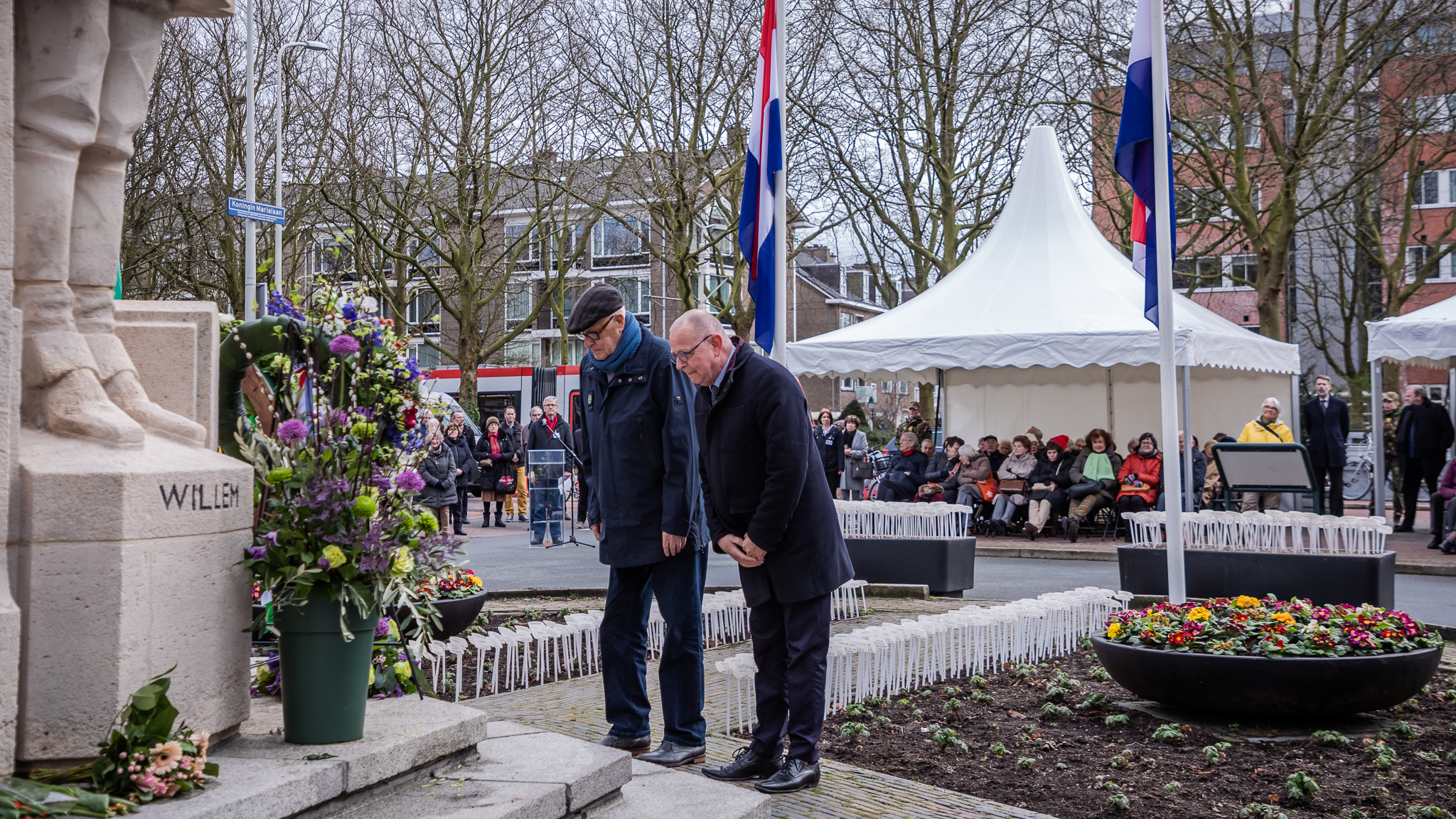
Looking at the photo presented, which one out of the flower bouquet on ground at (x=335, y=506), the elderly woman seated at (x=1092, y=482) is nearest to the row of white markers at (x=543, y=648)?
the flower bouquet on ground at (x=335, y=506)

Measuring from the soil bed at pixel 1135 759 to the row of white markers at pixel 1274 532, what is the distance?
2.61 m

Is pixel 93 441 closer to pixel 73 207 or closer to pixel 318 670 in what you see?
pixel 73 207

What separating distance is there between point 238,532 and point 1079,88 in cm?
2041

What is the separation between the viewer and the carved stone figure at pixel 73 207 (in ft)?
12.0

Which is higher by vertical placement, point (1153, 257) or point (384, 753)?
point (1153, 257)

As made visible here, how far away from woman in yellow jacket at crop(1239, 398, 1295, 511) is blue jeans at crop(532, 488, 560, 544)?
8.76 meters

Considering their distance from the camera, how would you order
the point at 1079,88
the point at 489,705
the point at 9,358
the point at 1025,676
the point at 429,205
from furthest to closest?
the point at 429,205 < the point at 1079,88 < the point at 1025,676 < the point at 489,705 < the point at 9,358

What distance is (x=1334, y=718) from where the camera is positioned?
6.27 meters

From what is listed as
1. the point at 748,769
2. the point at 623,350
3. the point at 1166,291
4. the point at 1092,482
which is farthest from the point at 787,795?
the point at 1092,482

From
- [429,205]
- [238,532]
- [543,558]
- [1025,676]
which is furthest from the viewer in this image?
[429,205]

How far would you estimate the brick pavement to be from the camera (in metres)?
4.81

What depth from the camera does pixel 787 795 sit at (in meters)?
5.00

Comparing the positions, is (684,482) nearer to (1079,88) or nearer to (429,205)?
(1079,88)

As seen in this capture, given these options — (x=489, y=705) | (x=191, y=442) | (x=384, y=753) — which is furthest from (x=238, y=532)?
(x=489, y=705)
